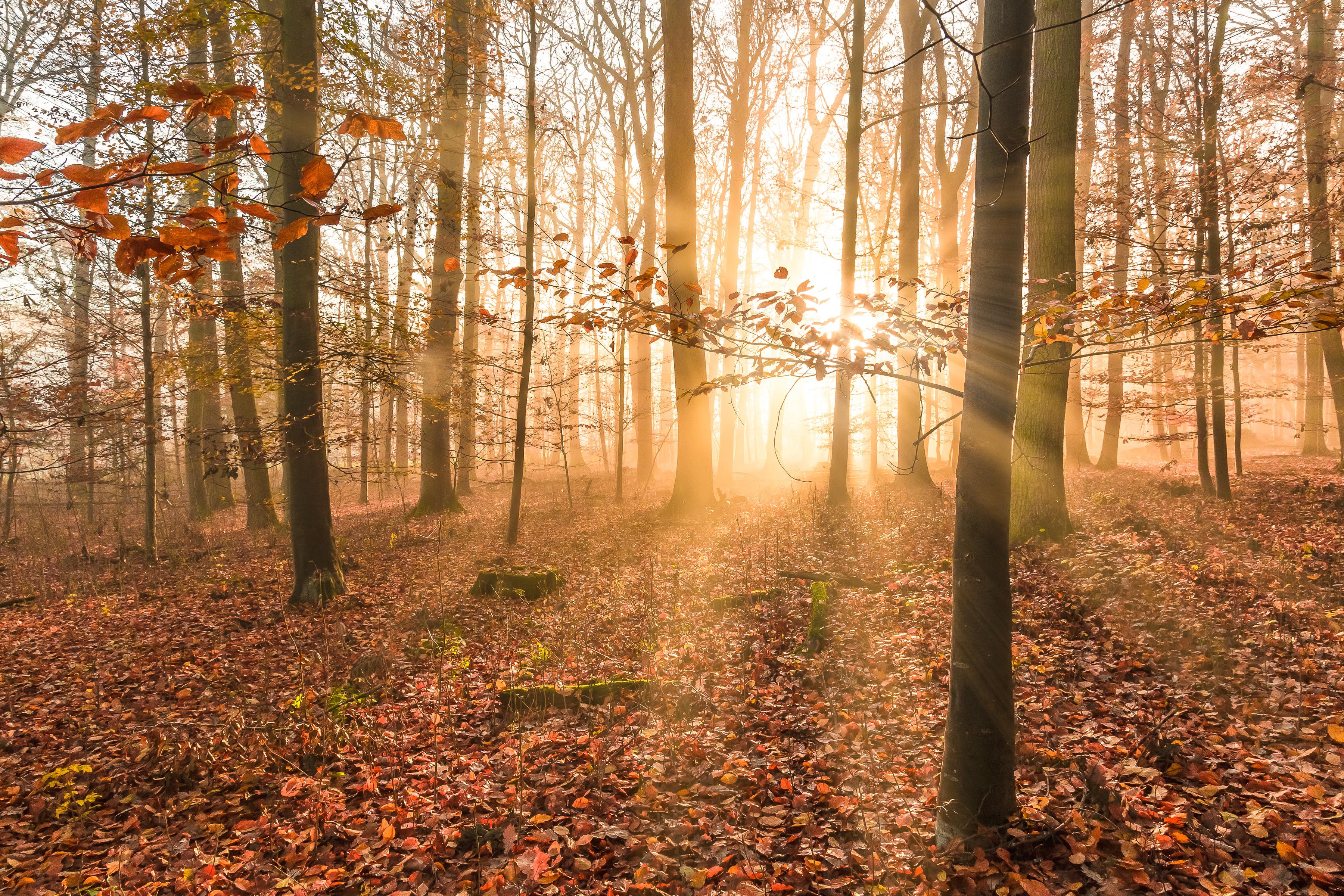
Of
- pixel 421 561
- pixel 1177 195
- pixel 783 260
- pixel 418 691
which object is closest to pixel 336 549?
pixel 421 561

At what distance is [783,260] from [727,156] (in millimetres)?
5678

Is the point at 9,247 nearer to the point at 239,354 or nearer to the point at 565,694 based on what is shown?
the point at 565,694

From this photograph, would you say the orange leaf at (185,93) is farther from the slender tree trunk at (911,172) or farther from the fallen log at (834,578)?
the slender tree trunk at (911,172)

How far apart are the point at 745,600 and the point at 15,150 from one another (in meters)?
6.65

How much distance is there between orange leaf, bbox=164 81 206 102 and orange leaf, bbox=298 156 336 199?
0.34 m

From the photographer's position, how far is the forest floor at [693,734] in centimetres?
314

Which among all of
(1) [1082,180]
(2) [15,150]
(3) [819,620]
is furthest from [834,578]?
(1) [1082,180]

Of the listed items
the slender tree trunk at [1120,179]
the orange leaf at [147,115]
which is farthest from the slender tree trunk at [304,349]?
the slender tree trunk at [1120,179]

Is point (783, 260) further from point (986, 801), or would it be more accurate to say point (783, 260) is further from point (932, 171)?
point (986, 801)

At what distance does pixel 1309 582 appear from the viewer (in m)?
5.66

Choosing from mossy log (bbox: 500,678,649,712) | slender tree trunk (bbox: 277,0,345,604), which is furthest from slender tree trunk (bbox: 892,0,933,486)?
slender tree trunk (bbox: 277,0,345,604)

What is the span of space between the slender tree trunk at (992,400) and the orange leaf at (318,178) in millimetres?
2575

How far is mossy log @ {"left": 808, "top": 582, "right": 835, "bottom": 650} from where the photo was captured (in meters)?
5.80

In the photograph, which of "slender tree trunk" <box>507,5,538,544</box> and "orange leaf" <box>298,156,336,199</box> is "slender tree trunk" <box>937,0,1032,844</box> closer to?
"orange leaf" <box>298,156,336,199</box>
